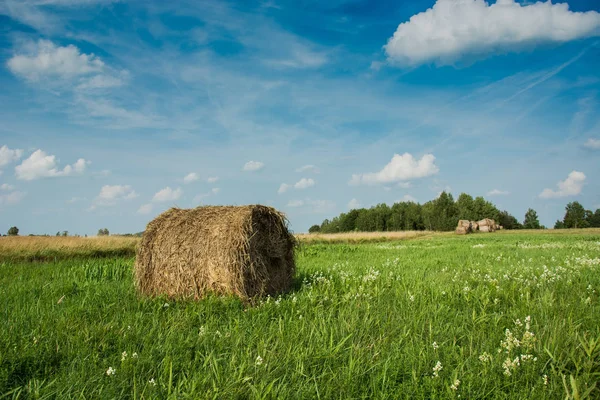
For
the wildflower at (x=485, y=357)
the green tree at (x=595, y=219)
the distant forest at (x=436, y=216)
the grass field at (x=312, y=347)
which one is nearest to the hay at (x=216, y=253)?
the grass field at (x=312, y=347)

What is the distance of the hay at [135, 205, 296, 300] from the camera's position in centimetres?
779

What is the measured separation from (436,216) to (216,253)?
11112 cm

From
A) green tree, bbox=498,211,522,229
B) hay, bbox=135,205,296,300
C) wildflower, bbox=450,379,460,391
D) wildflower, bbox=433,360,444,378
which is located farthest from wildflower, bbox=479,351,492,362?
green tree, bbox=498,211,522,229

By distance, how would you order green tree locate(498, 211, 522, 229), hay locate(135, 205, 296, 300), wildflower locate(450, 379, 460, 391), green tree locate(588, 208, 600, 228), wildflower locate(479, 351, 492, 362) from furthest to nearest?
1. green tree locate(498, 211, 522, 229)
2. green tree locate(588, 208, 600, 228)
3. hay locate(135, 205, 296, 300)
4. wildflower locate(479, 351, 492, 362)
5. wildflower locate(450, 379, 460, 391)

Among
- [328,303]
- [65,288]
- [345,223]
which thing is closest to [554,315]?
[328,303]

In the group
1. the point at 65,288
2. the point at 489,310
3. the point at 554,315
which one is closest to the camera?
the point at 554,315

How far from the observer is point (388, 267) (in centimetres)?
1178

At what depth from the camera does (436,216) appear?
11188 cm

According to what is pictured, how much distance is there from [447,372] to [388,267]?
7655 mm

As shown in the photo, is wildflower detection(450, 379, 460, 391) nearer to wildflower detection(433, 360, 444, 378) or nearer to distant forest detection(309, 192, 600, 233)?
wildflower detection(433, 360, 444, 378)

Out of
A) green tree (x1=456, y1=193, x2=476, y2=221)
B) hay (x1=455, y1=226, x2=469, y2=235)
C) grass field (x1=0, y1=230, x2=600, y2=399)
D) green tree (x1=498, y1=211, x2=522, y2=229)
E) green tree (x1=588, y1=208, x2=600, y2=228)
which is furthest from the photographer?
green tree (x1=498, y1=211, x2=522, y2=229)

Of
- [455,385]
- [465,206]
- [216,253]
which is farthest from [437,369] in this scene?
[465,206]

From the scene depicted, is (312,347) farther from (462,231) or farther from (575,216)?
(575,216)

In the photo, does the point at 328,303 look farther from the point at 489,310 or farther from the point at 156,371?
the point at 156,371
